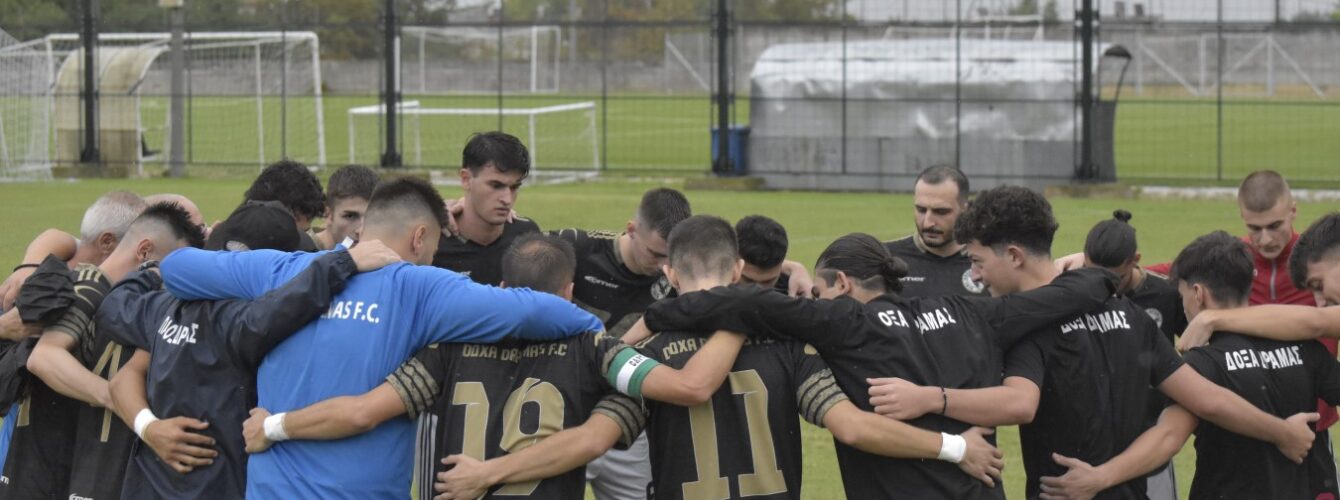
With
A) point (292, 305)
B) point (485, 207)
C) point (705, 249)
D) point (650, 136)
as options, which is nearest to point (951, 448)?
point (705, 249)

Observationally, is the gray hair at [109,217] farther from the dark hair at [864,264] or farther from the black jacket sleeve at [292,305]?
the dark hair at [864,264]

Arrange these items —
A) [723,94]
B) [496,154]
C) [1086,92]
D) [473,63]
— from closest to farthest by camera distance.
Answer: [496,154], [1086,92], [723,94], [473,63]

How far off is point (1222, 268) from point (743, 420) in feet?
6.31

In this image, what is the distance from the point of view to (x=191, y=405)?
5.27 meters

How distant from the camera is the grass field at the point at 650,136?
31.0 meters

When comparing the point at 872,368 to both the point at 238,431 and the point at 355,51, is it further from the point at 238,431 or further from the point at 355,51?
the point at 355,51

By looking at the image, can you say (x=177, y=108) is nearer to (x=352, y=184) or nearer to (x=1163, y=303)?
(x=352, y=184)

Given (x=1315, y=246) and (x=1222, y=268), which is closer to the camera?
(x=1222, y=268)

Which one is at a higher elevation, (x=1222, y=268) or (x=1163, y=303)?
(x=1222, y=268)

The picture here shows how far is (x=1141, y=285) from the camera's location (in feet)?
21.5

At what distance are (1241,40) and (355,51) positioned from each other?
94.6 feet

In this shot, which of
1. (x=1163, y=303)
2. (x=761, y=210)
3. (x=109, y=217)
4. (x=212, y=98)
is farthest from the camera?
(x=212, y=98)

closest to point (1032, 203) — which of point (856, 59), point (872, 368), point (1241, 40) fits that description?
point (872, 368)

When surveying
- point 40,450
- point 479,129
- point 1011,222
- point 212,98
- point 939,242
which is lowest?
point 40,450
